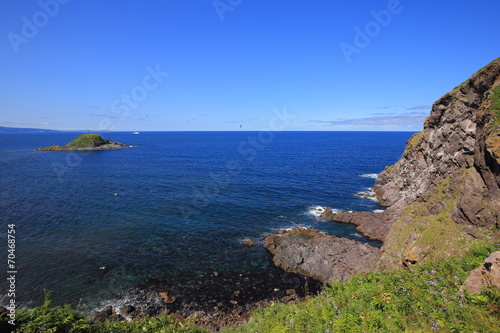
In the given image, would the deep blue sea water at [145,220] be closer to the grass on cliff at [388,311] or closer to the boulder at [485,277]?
the grass on cliff at [388,311]

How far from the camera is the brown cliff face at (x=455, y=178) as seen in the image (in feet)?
76.0

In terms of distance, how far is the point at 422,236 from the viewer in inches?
995

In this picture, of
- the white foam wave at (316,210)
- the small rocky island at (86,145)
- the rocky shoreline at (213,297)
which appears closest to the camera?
the rocky shoreline at (213,297)

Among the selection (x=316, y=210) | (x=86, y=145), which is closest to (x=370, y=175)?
(x=316, y=210)

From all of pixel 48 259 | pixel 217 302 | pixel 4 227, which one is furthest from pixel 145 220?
pixel 217 302

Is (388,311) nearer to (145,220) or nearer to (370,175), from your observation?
(145,220)

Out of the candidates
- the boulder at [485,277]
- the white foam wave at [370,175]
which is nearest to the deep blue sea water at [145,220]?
the white foam wave at [370,175]

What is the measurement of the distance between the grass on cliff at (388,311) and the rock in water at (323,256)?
525 inches

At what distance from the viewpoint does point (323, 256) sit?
1185 inches

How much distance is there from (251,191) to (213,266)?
2879 centimetres

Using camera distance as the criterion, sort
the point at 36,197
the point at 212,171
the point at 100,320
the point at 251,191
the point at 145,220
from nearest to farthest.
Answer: the point at 100,320 < the point at 145,220 < the point at 36,197 < the point at 251,191 < the point at 212,171

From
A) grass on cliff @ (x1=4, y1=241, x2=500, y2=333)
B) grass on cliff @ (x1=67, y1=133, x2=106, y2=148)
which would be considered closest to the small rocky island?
grass on cliff @ (x1=67, y1=133, x2=106, y2=148)

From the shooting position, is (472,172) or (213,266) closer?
(472,172)

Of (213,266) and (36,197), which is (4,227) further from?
(213,266)
